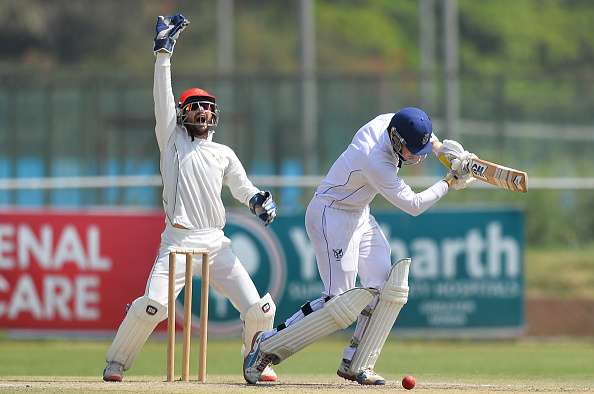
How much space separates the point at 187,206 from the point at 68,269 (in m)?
6.19

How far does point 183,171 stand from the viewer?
10.6 metres

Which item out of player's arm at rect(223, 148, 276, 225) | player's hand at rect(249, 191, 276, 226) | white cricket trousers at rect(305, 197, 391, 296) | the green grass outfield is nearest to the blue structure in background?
the green grass outfield

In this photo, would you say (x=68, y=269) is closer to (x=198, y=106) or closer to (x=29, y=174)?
(x=29, y=174)

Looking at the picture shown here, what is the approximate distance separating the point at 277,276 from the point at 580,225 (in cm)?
514

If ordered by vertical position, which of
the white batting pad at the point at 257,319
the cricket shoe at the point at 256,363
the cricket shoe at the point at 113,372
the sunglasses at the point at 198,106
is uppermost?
the sunglasses at the point at 198,106

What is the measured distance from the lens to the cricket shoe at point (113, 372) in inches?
415

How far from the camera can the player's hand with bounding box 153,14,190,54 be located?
411 inches

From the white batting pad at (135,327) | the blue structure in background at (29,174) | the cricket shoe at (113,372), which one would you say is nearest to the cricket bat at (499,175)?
the white batting pad at (135,327)

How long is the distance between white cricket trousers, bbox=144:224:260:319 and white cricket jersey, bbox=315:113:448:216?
2.86 ft

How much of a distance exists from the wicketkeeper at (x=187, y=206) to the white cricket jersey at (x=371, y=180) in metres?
0.70

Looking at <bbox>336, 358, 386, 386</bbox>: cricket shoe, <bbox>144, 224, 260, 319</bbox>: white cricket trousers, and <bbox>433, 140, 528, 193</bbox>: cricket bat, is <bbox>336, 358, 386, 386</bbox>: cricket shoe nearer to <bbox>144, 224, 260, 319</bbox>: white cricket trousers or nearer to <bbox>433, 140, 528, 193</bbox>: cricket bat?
<bbox>144, 224, 260, 319</bbox>: white cricket trousers

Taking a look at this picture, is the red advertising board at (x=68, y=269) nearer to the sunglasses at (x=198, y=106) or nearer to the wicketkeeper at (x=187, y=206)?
the wicketkeeper at (x=187, y=206)

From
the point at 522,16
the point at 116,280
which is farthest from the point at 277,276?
the point at 522,16

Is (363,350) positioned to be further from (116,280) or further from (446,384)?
(116,280)
